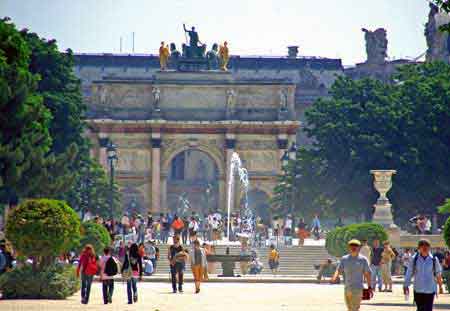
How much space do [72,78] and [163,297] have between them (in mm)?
41376

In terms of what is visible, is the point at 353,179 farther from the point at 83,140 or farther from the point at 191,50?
the point at 191,50

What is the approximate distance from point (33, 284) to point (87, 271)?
152 centimetres

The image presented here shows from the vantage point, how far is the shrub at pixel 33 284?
40406 mm

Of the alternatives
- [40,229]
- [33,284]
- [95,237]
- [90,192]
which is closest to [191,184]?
[90,192]

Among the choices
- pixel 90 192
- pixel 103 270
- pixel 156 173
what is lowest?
pixel 103 270

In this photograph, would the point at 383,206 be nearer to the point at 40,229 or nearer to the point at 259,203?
the point at 40,229

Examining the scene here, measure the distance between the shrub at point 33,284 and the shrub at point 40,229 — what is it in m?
0.50

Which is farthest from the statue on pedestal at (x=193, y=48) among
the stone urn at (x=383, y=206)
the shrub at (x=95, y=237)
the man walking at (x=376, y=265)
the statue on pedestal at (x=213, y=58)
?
the man walking at (x=376, y=265)

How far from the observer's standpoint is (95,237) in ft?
190

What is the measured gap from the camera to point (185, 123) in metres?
116

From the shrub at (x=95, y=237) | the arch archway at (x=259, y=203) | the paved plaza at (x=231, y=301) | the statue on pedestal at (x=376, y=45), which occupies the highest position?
the statue on pedestal at (x=376, y=45)

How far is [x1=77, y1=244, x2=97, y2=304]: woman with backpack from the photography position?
3956 cm

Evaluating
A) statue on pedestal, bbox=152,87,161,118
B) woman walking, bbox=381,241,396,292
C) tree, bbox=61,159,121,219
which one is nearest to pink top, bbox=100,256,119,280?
woman walking, bbox=381,241,396,292

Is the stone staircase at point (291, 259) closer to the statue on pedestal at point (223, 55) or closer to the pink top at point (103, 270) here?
the pink top at point (103, 270)
